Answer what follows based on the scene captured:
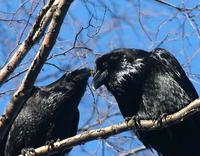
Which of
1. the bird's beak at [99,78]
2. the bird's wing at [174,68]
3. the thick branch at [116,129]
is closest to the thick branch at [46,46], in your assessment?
the thick branch at [116,129]


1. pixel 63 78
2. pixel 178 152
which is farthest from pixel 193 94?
pixel 63 78

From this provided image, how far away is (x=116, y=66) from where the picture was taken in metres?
5.32

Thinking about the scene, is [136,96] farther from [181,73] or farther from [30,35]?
[30,35]

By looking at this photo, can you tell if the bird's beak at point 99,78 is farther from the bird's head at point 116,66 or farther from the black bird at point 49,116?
the black bird at point 49,116

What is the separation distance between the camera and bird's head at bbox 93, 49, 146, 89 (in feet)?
16.8

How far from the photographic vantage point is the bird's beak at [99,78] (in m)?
5.14

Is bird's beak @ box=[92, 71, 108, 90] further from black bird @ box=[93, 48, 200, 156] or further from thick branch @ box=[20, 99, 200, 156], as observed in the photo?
thick branch @ box=[20, 99, 200, 156]

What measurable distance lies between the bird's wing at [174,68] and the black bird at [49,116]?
31.7 inches

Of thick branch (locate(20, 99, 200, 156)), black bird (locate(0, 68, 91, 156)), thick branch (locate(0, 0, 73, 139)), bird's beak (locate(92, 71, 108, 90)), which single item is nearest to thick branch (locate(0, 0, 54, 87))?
thick branch (locate(0, 0, 73, 139))

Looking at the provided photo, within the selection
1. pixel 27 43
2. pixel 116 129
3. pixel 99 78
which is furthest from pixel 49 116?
pixel 116 129

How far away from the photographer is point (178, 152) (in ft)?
16.5

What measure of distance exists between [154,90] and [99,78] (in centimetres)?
64

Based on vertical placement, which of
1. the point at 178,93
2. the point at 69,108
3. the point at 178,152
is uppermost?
the point at 69,108

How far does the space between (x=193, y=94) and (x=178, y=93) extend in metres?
0.34
